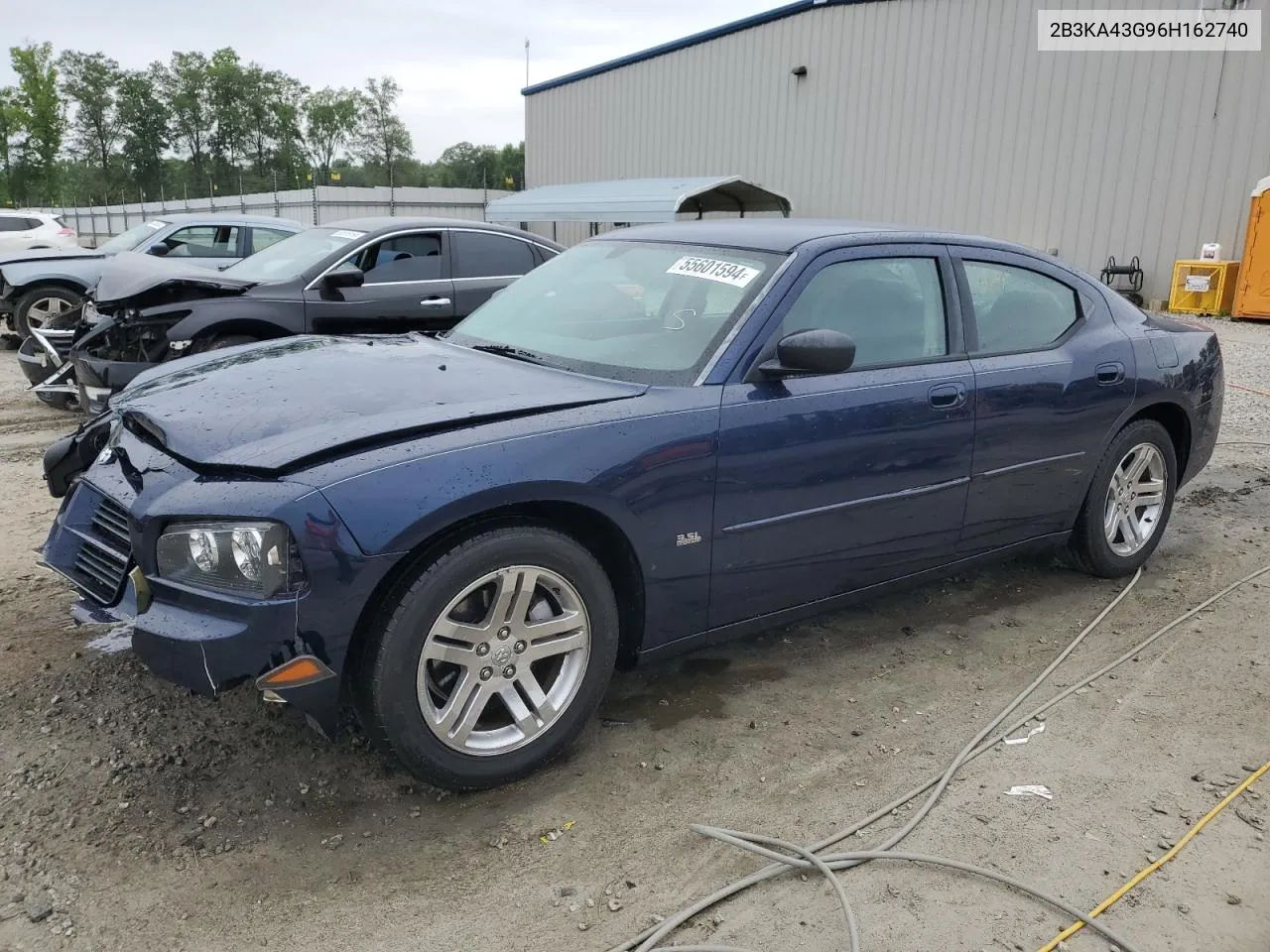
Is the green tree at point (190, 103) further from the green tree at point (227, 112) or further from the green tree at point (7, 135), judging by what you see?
the green tree at point (7, 135)

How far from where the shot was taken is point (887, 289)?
3.64 m

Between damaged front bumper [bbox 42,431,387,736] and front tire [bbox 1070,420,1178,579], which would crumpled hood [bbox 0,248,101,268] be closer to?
damaged front bumper [bbox 42,431,387,736]

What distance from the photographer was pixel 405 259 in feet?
25.1

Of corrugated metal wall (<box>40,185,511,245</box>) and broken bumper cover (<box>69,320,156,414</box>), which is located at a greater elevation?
corrugated metal wall (<box>40,185,511,245</box>)

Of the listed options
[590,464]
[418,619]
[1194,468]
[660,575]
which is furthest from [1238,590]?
[418,619]

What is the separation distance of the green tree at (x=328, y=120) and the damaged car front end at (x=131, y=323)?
275 feet

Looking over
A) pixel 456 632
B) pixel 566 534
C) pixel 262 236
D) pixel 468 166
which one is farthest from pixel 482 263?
pixel 468 166

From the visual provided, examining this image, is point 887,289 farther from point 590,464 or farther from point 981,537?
point 590,464

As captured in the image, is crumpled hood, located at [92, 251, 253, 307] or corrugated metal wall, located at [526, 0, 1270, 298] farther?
corrugated metal wall, located at [526, 0, 1270, 298]

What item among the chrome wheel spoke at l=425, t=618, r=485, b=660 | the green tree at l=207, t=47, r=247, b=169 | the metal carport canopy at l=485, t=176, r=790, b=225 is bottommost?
the chrome wheel spoke at l=425, t=618, r=485, b=660

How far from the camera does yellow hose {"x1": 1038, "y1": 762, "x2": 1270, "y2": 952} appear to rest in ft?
7.51

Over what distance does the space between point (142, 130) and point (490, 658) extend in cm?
8633

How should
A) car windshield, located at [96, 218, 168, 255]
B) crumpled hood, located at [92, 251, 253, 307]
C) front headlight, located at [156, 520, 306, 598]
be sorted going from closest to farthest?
front headlight, located at [156, 520, 306, 598] → crumpled hood, located at [92, 251, 253, 307] → car windshield, located at [96, 218, 168, 255]

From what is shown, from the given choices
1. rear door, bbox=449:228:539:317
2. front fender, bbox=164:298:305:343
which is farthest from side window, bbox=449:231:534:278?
front fender, bbox=164:298:305:343
